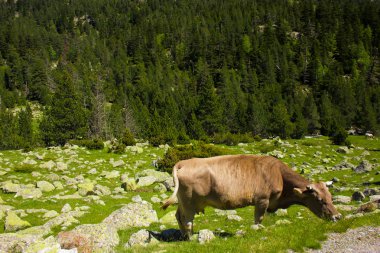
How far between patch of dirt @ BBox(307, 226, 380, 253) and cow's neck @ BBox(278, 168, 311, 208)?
4.94 feet

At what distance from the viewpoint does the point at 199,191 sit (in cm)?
977

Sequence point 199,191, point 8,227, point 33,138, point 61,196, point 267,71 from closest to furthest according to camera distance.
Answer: point 199,191 < point 8,227 < point 61,196 < point 33,138 < point 267,71

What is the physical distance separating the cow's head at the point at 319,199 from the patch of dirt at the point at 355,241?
860 mm

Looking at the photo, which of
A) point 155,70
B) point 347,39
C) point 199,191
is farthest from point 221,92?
point 199,191

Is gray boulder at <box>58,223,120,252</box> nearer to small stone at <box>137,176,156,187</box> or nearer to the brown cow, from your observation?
the brown cow

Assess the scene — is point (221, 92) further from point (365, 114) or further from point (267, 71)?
point (365, 114)

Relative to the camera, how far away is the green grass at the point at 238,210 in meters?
9.11

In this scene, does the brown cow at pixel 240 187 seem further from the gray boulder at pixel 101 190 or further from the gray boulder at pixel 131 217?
the gray boulder at pixel 101 190

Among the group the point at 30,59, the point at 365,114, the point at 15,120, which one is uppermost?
the point at 30,59

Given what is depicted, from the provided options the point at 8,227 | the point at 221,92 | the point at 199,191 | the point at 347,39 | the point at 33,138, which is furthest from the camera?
the point at 347,39

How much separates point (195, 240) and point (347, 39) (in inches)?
6224

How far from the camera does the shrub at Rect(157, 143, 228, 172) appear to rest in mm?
28938

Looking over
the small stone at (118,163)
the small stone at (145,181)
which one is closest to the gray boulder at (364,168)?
the small stone at (145,181)

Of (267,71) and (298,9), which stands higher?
(298,9)
